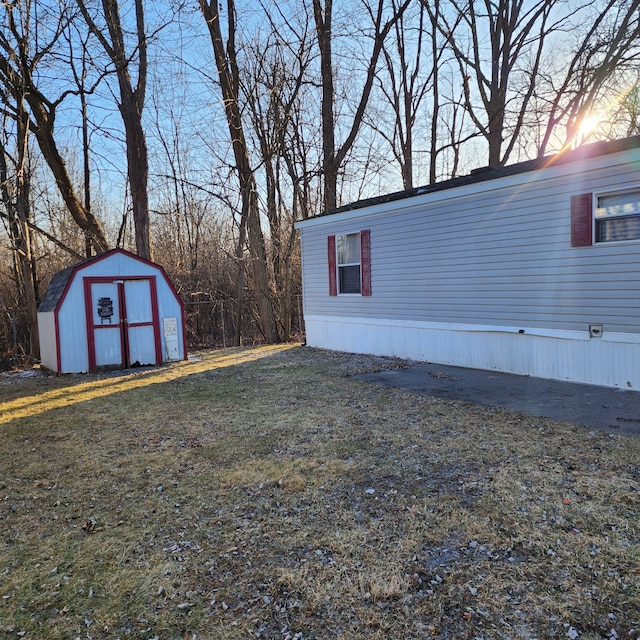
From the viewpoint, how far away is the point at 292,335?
15.5m

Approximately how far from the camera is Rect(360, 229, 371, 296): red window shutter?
31.2 ft

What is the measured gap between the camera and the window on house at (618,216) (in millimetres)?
5801

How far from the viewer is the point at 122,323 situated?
9.07m

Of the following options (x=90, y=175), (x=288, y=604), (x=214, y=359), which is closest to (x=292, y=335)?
(x=214, y=359)

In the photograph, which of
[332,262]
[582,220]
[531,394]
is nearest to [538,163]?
[582,220]

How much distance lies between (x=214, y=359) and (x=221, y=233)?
30.0ft

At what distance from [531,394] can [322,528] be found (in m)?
4.13

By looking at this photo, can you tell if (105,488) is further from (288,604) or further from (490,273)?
(490,273)

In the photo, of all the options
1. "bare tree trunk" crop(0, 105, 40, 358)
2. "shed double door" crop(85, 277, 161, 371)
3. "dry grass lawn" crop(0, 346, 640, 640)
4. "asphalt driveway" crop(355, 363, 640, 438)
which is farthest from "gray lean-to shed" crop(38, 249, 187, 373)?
"asphalt driveway" crop(355, 363, 640, 438)

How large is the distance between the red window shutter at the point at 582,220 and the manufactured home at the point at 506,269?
0.01 meters

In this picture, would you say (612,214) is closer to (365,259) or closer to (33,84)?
(365,259)

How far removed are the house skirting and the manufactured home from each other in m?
0.02

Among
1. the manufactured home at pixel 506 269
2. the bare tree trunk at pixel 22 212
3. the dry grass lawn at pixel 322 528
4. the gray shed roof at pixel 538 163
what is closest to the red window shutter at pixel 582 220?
the manufactured home at pixel 506 269

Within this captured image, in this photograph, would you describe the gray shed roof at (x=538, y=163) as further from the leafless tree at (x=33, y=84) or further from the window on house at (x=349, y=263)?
the leafless tree at (x=33, y=84)
